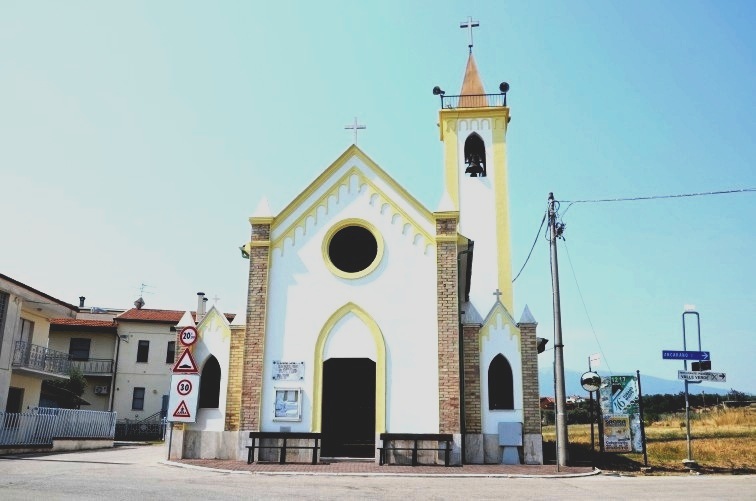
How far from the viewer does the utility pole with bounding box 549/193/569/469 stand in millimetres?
16766

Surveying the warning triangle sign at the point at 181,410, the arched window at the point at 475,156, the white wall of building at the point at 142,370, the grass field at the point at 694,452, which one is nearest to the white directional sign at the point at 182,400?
the warning triangle sign at the point at 181,410

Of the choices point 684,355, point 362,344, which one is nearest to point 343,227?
point 362,344

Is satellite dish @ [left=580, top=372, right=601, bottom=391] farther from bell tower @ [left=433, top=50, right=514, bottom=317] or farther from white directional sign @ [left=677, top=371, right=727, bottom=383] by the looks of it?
bell tower @ [left=433, top=50, right=514, bottom=317]

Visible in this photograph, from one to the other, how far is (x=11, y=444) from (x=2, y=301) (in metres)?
6.24

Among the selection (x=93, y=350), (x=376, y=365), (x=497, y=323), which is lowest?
(x=376, y=365)

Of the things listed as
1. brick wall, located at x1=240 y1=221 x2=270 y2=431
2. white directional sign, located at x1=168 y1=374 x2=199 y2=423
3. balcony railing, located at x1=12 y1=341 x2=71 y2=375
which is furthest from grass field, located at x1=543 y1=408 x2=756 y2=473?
balcony railing, located at x1=12 y1=341 x2=71 y2=375

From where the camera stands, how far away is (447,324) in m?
18.4

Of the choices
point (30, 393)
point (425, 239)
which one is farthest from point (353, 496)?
point (30, 393)

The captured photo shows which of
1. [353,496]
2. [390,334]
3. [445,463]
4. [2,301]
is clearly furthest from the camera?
[2,301]

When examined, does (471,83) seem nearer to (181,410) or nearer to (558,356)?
(558,356)

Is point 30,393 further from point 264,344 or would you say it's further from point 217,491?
point 217,491

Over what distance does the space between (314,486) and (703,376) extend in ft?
38.3

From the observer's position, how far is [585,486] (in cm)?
1323

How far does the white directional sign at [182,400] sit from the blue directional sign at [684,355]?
12.9m
